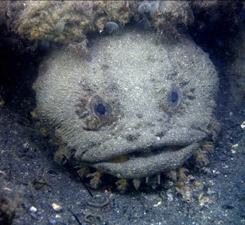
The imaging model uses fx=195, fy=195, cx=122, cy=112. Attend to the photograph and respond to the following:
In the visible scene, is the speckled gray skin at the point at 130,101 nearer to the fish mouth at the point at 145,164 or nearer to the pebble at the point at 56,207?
the fish mouth at the point at 145,164

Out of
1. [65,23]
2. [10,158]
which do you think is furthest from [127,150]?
[65,23]

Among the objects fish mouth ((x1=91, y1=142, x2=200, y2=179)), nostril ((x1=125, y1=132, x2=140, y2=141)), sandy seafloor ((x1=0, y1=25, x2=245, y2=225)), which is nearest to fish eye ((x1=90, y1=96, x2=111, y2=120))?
nostril ((x1=125, y1=132, x2=140, y2=141))

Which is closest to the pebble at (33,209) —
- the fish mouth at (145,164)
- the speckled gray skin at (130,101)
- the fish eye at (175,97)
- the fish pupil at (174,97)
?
the speckled gray skin at (130,101)

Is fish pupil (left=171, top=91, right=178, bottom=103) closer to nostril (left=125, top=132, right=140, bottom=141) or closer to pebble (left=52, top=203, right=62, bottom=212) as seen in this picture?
nostril (left=125, top=132, right=140, bottom=141)

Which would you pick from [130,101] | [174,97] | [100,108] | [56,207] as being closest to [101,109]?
[100,108]

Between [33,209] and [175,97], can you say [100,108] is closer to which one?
[175,97]

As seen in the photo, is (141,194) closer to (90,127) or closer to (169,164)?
(169,164)
